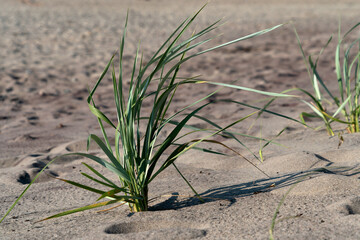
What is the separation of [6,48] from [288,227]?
5725mm

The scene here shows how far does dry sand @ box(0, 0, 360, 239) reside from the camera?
1491mm

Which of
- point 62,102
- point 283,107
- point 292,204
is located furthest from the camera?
point 62,102

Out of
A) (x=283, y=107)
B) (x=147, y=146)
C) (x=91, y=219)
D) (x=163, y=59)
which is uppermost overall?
(x=163, y=59)

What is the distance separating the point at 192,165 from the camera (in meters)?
2.26

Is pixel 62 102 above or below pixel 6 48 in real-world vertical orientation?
below

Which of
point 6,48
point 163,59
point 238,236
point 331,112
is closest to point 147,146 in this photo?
point 163,59

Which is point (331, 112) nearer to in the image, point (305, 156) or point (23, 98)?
point (305, 156)

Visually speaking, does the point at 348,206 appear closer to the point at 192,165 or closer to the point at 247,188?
the point at 247,188

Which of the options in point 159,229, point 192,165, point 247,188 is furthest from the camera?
point 192,165

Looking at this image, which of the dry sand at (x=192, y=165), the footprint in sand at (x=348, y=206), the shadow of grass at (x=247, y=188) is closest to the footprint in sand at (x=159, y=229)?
the dry sand at (x=192, y=165)

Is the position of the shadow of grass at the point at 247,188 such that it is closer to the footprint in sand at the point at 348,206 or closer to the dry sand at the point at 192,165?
the dry sand at the point at 192,165

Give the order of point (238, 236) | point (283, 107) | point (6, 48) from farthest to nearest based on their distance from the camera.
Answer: point (6, 48) < point (283, 107) < point (238, 236)

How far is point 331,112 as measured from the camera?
310 centimetres

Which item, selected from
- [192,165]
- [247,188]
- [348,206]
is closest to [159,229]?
[247,188]
